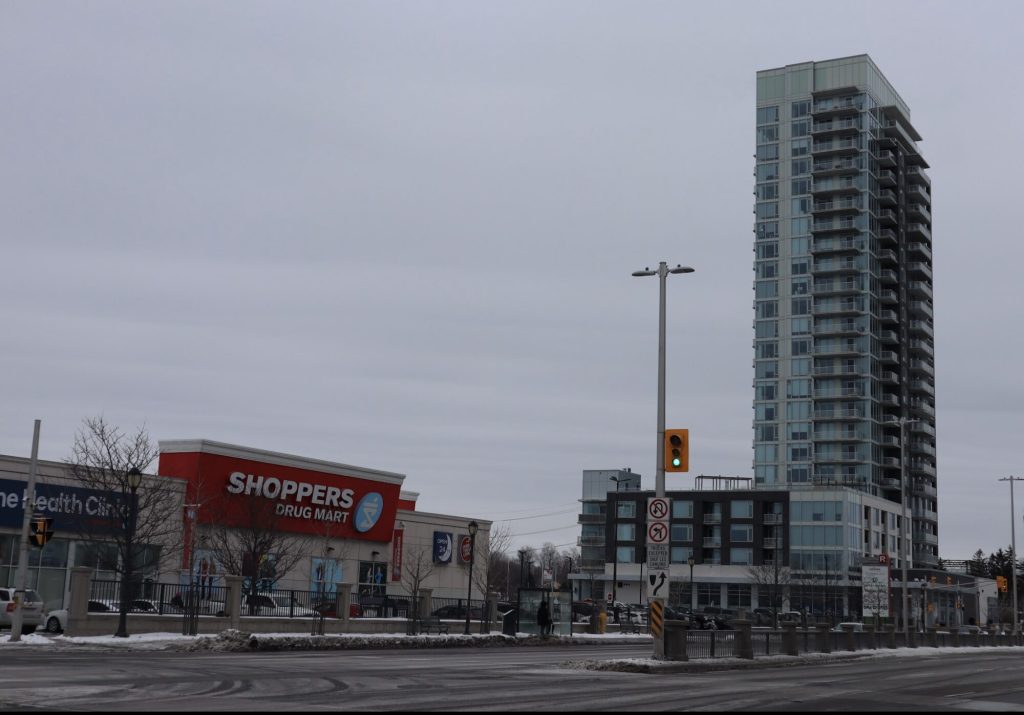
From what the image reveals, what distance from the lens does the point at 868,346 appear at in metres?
140

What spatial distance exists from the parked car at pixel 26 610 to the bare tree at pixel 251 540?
517 inches

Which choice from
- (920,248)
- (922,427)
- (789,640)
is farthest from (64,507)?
(920,248)

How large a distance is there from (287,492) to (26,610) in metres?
27.7

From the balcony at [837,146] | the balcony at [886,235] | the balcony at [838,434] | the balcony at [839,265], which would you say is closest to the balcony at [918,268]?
the balcony at [886,235]

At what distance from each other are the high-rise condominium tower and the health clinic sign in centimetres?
7533

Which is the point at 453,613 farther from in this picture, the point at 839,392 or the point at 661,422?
Answer: the point at 839,392

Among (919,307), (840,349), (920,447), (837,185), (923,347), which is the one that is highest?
(837,185)

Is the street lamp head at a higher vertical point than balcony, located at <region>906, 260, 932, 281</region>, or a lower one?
lower

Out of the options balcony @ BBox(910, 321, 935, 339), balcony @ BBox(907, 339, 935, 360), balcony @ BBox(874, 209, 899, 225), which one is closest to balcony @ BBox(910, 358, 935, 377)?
balcony @ BBox(907, 339, 935, 360)

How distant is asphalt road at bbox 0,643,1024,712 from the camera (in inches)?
704

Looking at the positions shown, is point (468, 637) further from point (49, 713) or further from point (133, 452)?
point (49, 713)

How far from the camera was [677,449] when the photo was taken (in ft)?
99.6

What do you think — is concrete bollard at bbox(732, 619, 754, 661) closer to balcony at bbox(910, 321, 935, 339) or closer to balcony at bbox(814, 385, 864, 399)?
balcony at bbox(814, 385, 864, 399)

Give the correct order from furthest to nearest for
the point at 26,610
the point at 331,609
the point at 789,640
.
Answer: the point at 331,609 → the point at 26,610 → the point at 789,640
